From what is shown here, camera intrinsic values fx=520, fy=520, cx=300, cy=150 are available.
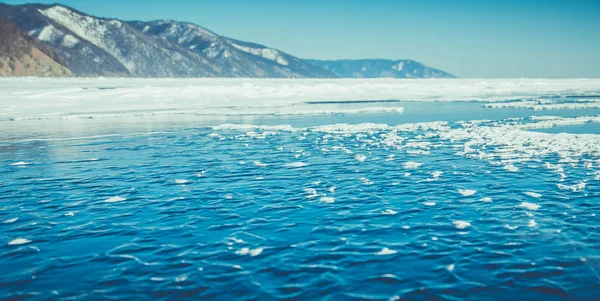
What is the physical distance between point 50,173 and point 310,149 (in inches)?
304

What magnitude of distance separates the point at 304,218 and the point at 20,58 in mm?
157800

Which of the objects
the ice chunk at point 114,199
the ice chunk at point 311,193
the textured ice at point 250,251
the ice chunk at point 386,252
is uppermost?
the ice chunk at point 114,199

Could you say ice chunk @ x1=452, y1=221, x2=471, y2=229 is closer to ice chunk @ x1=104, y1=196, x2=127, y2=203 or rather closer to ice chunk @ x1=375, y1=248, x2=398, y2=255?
ice chunk @ x1=375, y1=248, x2=398, y2=255

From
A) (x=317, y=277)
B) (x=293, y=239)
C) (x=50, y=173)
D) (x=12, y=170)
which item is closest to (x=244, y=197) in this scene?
(x=293, y=239)

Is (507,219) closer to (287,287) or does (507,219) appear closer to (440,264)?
(440,264)

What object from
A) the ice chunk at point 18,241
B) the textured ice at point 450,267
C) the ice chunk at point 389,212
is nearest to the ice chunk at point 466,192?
the ice chunk at point 389,212

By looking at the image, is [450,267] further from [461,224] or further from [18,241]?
[18,241]

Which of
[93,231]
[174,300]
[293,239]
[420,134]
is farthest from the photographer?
[420,134]

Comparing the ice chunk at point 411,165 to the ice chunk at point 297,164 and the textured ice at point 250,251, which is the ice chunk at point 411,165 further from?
the textured ice at point 250,251

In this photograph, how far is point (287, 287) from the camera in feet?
20.5

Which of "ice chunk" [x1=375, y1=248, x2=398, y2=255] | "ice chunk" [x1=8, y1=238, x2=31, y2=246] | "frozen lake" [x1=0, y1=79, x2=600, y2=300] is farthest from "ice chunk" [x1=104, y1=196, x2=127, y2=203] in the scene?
"ice chunk" [x1=375, y1=248, x2=398, y2=255]

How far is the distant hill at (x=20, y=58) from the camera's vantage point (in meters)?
139

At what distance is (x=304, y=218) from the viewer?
9125 mm

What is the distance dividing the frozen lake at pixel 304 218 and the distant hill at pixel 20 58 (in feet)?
453
